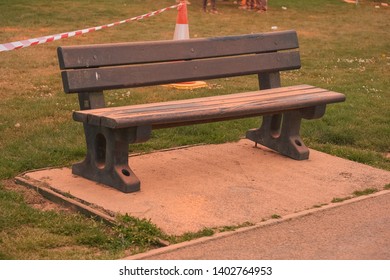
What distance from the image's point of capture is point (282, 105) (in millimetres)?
6828

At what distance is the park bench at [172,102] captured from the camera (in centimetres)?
619

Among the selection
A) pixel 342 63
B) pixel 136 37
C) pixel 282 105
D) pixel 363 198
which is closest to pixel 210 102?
pixel 282 105

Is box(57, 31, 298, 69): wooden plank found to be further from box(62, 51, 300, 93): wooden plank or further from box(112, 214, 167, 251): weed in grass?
box(112, 214, 167, 251): weed in grass

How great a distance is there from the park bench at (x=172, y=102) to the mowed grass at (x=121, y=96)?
57 cm

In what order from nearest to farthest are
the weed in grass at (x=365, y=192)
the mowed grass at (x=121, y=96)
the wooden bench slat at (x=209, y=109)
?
the mowed grass at (x=121, y=96)
the wooden bench slat at (x=209, y=109)
the weed in grass at (x=365, y=192)

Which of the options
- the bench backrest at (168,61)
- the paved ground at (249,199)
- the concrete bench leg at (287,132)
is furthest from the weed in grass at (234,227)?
the concrete bench leg at (287,132)

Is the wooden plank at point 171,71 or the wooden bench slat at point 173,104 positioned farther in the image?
the wooden plank at point 171,71

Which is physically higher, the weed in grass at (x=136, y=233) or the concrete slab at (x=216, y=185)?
the weed in grass at (x=136, y=233)

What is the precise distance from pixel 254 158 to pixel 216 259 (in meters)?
2.43

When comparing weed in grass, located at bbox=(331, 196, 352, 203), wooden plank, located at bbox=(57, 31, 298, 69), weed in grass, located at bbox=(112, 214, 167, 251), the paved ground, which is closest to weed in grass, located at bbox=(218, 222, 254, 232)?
the paved ground

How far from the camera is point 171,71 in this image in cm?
693

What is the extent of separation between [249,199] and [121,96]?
155 inches

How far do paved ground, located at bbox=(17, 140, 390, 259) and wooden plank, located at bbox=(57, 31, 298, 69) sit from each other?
830 millimetres

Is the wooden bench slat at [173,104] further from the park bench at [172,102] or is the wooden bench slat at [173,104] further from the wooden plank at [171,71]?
the wooden plank at [171,71]
